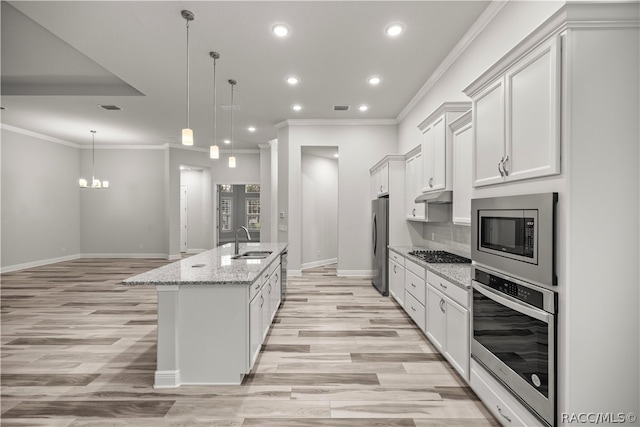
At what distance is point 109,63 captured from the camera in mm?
4172

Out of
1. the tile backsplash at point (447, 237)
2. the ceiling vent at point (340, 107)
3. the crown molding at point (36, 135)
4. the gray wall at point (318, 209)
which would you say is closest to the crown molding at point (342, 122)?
the ceiling vent at point (340, 107)

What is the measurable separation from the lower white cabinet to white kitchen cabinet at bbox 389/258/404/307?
108cm

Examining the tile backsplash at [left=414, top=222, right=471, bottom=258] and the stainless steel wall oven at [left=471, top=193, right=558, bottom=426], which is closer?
the stainless steel wall oven at [left=471, top=193, right=558, bottom=426]

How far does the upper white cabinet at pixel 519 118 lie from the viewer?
1.54m

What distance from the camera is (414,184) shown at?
4.57 m

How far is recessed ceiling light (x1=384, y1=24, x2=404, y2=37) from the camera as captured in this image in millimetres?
3305

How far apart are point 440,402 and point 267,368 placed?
4.64 ft

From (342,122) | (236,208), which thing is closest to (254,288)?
(342,122)

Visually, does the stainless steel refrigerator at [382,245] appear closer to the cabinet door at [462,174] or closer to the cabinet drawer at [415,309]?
the cabinet drawer at [415,309]

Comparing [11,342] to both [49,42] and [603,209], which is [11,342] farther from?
[603,209]

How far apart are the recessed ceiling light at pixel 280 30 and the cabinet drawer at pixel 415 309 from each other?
3.23 m

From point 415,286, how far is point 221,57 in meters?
3.59

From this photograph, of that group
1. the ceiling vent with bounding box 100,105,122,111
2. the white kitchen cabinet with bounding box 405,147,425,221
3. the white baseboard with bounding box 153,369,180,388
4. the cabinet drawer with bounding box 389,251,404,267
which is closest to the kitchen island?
the white baseboard with bounding box 153,369,180,388

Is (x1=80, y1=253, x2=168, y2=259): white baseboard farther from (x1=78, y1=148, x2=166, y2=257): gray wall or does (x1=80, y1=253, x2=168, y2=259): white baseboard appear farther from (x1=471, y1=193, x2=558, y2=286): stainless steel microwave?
(x1=471, y1=193, x2=558, y2=286): stainless steel microwave
